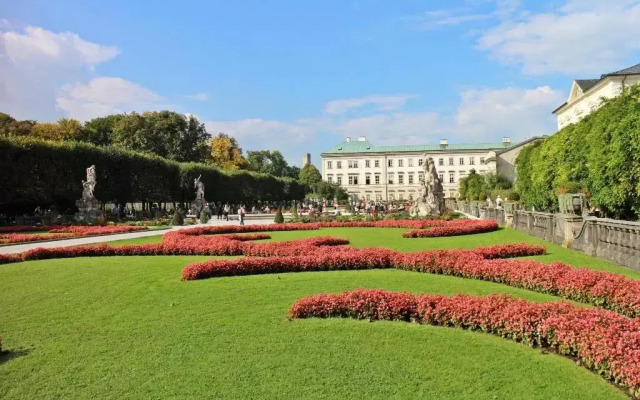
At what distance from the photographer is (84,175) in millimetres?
39281

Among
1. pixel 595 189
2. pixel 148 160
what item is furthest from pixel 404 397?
pixel 148 160

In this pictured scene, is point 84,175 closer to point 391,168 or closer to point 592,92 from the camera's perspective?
point 592,92

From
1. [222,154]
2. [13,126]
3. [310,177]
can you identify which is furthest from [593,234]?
[310,177]

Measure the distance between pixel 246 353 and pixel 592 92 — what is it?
55.7 meters

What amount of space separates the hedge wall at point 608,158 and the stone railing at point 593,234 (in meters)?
1.56

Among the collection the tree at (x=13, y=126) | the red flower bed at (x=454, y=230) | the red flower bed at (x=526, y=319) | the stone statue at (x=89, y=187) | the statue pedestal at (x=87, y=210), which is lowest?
the red flower bed at (x=526, y=319)

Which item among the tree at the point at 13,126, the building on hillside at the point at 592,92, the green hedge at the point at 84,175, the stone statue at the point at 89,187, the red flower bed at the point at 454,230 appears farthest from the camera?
the tree at the point at 13,126

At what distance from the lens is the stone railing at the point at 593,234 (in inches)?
415

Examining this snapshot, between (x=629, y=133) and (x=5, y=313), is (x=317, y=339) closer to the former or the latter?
(x=5, y=313)

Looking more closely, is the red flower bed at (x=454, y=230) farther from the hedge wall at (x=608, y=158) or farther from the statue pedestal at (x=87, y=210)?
the statue pedestal at (x=87, y=210)

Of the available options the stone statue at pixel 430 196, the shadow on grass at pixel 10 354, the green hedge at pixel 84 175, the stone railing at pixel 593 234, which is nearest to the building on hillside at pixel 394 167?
the green hedge at pixel 84 175

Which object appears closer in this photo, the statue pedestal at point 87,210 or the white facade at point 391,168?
the statue pedestal at point 87,210

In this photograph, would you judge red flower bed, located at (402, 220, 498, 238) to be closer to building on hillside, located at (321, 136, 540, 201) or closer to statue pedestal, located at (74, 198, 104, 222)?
statue pedestal, located at (74, 198, 104, 222)

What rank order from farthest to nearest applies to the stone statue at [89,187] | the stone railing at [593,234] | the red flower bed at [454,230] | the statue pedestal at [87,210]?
the stone statue at [89,187]
the statue pedestal at [87,210]
the red flower bed at [454,230]
the stone railing at [593,234]
